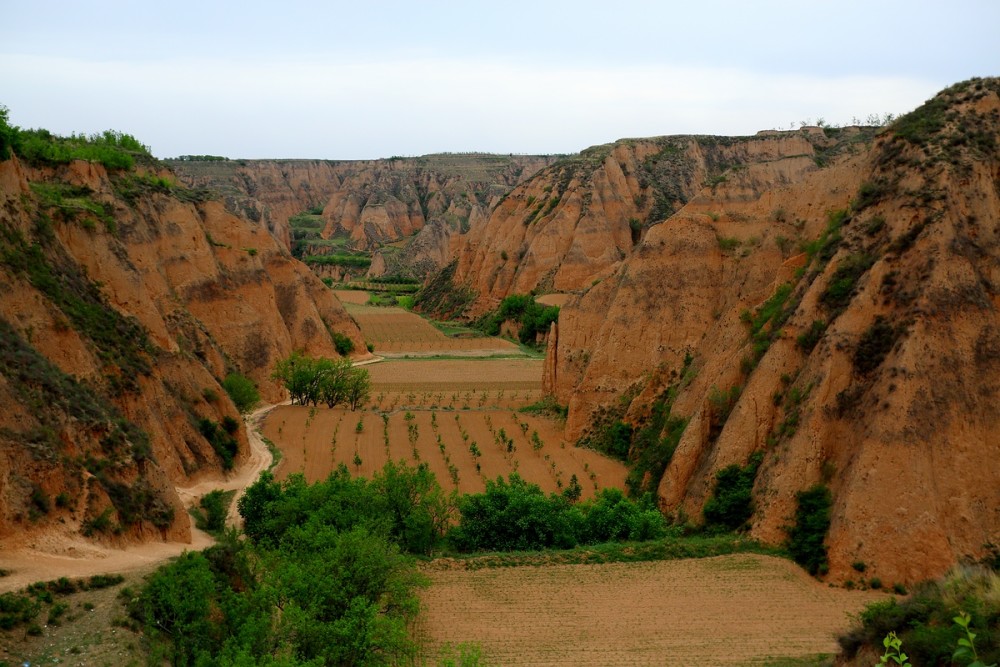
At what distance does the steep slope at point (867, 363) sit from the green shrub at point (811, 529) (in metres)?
0.21

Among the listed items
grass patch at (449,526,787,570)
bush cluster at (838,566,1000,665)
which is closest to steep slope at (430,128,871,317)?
grass patch at (449,526,787,570)

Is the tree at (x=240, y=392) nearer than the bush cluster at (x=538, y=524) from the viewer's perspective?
No

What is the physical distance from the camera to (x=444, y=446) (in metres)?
32.2

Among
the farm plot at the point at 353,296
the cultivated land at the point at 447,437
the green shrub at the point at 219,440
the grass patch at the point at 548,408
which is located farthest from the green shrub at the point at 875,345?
the farm plot at the point at 353,296

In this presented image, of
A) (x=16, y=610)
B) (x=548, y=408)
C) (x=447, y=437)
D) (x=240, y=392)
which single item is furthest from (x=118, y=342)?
(x=548, y=408)

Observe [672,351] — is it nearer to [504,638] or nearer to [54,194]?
[504,638]

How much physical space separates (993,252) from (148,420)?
22.0 meters

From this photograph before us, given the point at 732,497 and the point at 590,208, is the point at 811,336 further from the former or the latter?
the point at 590,208

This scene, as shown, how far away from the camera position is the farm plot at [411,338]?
2569 inches

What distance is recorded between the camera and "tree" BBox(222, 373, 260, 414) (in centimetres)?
3478

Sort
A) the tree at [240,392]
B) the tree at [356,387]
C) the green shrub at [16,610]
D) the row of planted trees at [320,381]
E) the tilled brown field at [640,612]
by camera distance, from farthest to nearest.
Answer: the tree at [356,387] → the row of planted trees at [320,381] → the tree at [240,392] → the tilled brown field at [640,612] → the green shrub at [16,610]

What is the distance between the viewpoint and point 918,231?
21.7 metres

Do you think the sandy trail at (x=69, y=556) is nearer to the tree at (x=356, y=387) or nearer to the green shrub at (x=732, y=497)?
the green shrub at (x=732, y=497)

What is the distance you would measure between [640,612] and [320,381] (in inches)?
992
